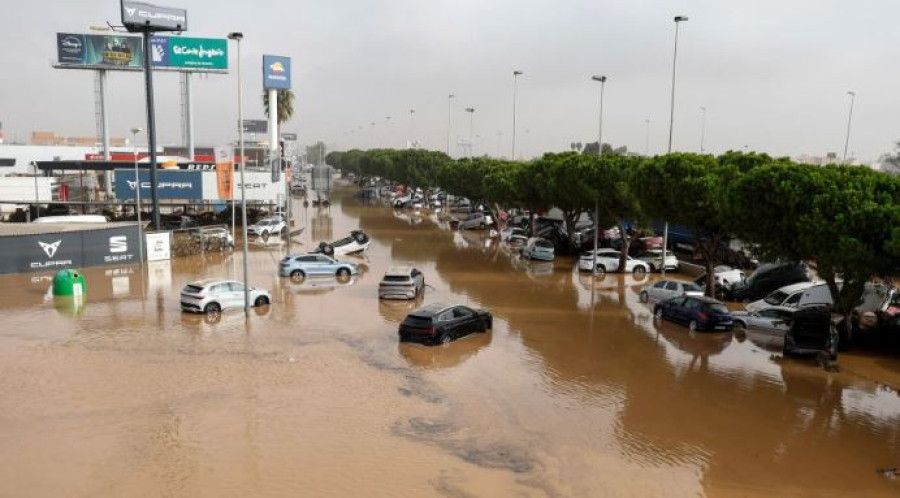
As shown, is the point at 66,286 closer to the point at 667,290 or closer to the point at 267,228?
the point at 267,228

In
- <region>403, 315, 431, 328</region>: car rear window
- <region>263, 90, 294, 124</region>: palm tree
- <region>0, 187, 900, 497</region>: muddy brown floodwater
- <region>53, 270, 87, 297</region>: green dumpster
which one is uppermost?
<region>263, 90, 294, 124</region>: palm tree

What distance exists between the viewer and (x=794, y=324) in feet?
68.8

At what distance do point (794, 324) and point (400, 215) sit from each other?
60508mm

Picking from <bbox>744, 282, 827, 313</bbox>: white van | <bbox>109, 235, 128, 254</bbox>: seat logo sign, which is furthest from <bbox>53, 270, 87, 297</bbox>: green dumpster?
<bbox>744, 282, 827, 313</bbox>: white van

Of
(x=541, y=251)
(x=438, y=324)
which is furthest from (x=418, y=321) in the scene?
(x=541, y=251)

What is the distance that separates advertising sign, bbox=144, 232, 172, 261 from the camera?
128 feet

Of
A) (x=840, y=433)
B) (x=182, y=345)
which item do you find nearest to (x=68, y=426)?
(x=182, y=345)

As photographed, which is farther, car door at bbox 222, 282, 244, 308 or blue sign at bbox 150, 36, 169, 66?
blue sign at bbox 150, 36, 169, 66

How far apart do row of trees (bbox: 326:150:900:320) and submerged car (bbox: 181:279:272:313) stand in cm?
1858

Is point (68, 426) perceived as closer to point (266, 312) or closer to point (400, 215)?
point (266, 312)

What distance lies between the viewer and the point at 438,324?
21.7 metres

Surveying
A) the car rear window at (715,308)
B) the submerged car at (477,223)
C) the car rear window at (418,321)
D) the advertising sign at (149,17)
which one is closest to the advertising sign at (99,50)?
the advertising sign at (149,17)

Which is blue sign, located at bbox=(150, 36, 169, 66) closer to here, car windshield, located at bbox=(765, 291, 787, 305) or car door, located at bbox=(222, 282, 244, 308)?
car door, located at bbox=(222, 282, 244, 308)

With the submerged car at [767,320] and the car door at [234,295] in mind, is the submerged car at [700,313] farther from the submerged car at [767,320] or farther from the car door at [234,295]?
the car door at [234,295]
